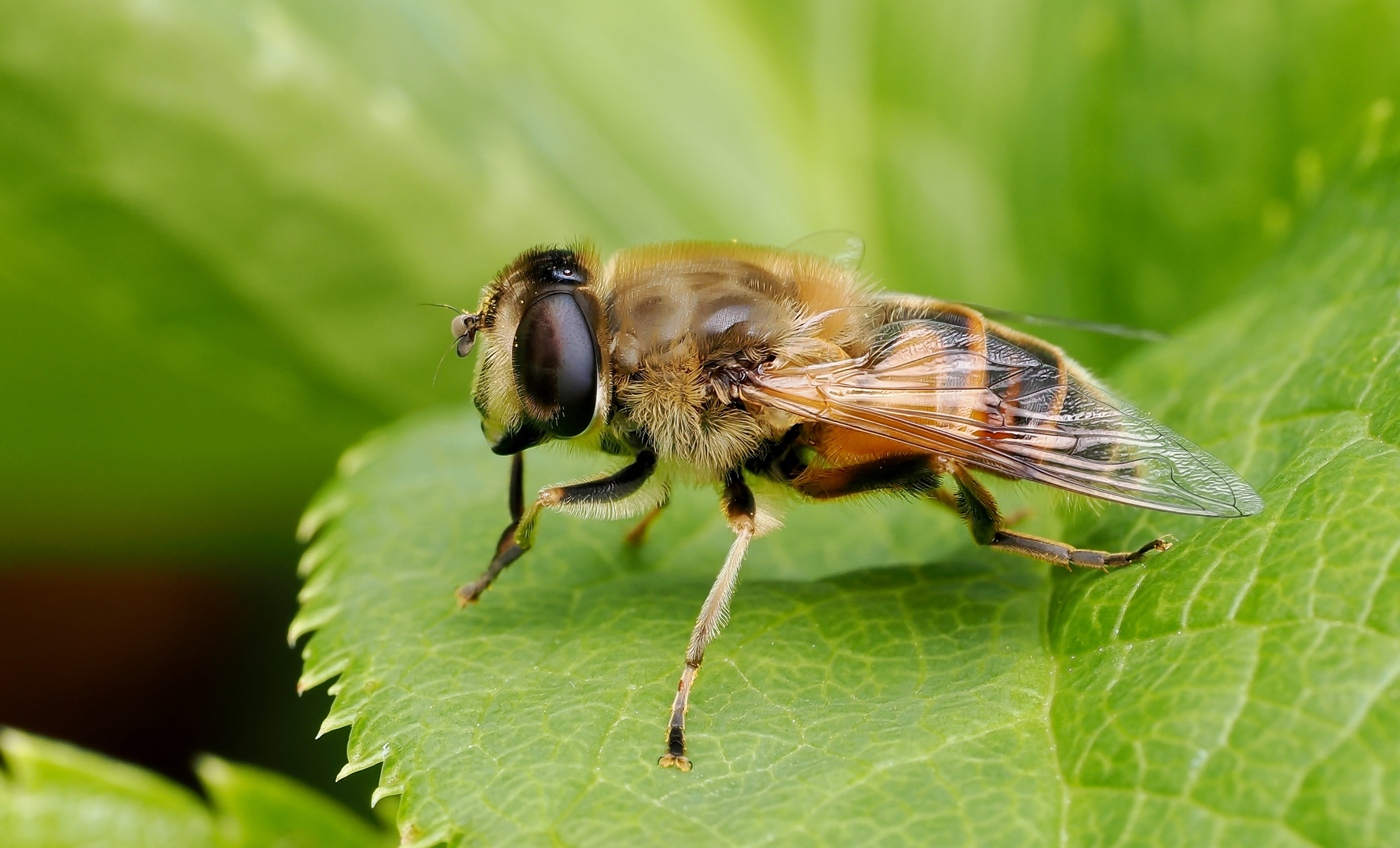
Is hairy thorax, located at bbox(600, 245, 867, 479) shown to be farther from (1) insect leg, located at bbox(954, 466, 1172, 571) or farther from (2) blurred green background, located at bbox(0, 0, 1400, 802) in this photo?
(2) blurred green background, located at bbox(0, 0, 1400, 802)

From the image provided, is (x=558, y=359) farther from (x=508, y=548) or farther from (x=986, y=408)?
(x=986, y=408)

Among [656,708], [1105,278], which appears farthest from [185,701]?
[1105,278]

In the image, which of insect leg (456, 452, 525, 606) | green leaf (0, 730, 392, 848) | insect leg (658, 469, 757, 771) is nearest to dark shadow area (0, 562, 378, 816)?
green leaf (0, 730, 392, 848)

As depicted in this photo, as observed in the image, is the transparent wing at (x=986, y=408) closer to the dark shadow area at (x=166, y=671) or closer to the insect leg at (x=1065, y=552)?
the insect leg at (x=1065, y=552)

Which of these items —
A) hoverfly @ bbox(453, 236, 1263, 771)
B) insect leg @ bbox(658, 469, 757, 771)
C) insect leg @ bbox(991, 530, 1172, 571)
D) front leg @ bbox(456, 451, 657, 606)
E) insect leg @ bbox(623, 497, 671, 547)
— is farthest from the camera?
insect leg @ bbox(623, 497, 671, 547)

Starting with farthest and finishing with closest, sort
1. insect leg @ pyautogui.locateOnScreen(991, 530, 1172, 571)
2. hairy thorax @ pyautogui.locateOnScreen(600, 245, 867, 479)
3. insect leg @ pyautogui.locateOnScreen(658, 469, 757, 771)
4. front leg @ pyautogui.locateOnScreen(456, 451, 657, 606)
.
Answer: front leg @ pyautogui.locateOnScreen(456, 451, 657, 606) < hairy thorax @ pyautogui.locateOnScreen(600, 245, 867, 479) < insect leg @ pyautogui.locateOnScreen(991, 530, 1172, 571) < insect leg @ pyautogui.locateOnScreen(658, 469, 757, 771)

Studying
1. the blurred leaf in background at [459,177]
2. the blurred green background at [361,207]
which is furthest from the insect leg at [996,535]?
the blurred leaf in background at [459,177]

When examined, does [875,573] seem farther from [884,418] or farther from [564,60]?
[564,60]

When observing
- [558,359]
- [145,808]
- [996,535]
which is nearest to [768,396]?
[558,359]
